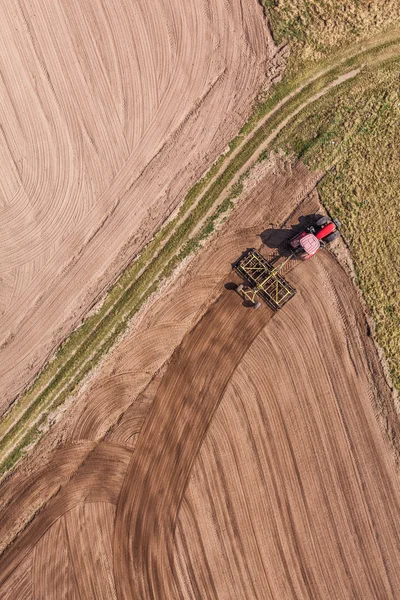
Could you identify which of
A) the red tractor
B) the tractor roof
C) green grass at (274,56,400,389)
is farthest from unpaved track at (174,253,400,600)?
green grass at (274,56,400,389)

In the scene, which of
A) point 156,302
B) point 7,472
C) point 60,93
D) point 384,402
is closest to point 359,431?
point 384,402

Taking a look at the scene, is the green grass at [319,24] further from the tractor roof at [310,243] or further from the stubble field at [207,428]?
the tractor roof at [310,243]

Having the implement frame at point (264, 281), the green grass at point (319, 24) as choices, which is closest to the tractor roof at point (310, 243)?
the implement frame at point (264, 281)

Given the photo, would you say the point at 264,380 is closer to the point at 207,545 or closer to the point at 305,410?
the point at 305,410

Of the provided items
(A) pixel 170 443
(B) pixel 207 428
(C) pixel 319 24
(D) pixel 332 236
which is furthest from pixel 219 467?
(C) pixel 319 24

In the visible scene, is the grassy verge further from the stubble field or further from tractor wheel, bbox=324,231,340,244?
tractor wheel, bbox=324,231,340,244

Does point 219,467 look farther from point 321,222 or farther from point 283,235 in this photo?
point 321,222
